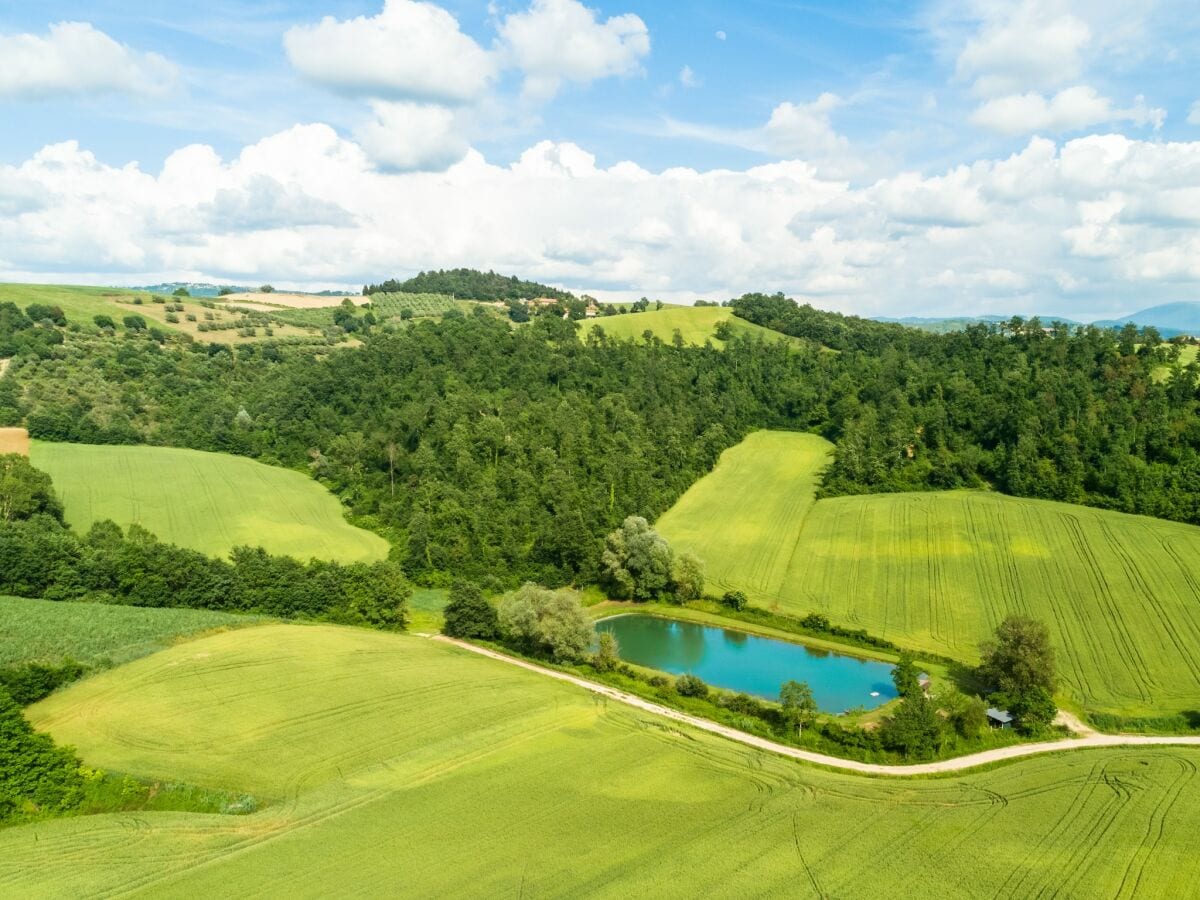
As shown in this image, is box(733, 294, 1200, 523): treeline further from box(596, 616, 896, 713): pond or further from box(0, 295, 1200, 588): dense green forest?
box(596, 616, 896, 713): pond

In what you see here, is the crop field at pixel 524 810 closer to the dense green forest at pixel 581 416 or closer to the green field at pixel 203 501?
the green field at pixel 203 501

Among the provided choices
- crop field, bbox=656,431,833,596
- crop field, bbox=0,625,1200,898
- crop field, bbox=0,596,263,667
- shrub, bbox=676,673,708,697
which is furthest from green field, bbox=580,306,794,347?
crop field, bbox=0,625,1200,898

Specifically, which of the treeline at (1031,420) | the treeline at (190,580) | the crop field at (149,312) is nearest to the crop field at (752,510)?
the treeline at (1031,420)

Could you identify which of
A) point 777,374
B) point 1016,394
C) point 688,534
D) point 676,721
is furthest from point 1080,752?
point 777,374

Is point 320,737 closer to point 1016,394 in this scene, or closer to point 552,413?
point 552,413

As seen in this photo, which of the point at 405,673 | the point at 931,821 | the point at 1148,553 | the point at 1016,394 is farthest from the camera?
the point at 1016,394

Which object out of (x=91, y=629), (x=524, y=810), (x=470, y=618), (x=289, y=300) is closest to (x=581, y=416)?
(x=470, y=618)
